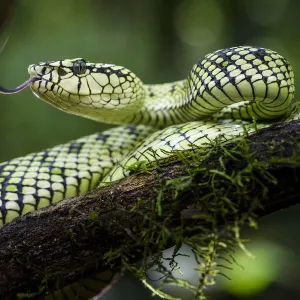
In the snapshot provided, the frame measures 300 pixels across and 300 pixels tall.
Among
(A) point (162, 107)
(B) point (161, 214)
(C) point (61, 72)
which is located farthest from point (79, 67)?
(B) point (161, 214)

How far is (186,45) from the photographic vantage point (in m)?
5.83

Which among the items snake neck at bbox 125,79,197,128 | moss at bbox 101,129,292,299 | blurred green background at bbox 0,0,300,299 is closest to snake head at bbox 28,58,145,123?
snake neck at bbox 125,79,197,128

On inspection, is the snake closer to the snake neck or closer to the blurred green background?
the snake neck

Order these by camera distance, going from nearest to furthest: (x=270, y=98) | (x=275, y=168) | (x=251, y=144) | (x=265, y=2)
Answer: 1. (x=275, y=168)
2. (x=251, y=144)
3. (x=270, y=98)
4. (x=265, y=2)

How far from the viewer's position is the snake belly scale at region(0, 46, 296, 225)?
7.14ft

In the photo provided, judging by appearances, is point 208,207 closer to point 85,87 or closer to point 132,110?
point 85,87

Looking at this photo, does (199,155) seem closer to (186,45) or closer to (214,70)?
(214,70)

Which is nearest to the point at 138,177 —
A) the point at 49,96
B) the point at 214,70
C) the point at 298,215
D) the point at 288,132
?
the point at 288,132

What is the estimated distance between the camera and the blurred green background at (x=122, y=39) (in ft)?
17.1

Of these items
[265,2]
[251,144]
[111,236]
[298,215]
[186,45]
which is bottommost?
[298,215]

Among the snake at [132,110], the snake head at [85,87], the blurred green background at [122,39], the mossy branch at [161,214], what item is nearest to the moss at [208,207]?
the mossy branch at [161,214]

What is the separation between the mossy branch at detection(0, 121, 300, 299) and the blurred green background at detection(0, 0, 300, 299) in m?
→ 3.14

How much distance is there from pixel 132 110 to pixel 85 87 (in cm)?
37

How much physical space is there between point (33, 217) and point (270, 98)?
3.71ft
